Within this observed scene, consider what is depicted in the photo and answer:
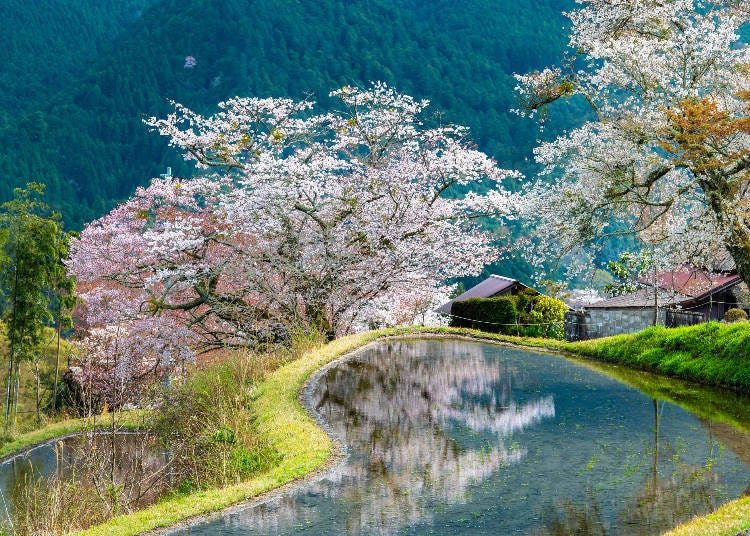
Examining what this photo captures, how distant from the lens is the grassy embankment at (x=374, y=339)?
6.50 meters

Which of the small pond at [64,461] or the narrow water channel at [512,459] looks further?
the small pond at [64,461]

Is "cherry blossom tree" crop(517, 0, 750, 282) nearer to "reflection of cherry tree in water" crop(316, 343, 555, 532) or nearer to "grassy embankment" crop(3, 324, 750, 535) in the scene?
"grassy embankment" crop(3, 324, 750, 535)

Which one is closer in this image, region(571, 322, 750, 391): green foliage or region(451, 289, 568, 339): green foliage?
region(571, 322, 750, 391): green foliage

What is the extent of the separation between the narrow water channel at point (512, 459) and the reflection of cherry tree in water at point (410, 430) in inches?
0.8

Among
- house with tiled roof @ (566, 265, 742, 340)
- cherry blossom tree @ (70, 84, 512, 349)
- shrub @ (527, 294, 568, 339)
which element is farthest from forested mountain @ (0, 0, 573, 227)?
cherry blossom tree @ (70, 84, 512, 349)

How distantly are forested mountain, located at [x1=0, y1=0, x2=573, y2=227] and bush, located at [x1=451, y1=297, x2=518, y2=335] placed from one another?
83193 mm

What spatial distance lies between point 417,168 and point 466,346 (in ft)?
16.3

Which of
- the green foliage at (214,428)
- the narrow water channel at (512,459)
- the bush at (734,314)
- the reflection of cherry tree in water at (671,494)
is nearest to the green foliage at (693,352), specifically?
the narrow water channel at (512,459)

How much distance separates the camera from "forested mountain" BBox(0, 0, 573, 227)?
114125 millimetres

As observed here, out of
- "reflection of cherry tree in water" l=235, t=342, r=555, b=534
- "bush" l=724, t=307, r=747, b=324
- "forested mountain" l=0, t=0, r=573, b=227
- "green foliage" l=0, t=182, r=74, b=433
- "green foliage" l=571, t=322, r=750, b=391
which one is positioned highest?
"forested mountain" l=0, t=0, r=573, b=227

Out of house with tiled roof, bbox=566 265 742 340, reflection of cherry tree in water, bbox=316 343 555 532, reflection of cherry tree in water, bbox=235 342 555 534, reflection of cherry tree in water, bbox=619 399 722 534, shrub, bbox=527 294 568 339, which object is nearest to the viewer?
reflection of cherry tree in water, bbox=619 399 722 534

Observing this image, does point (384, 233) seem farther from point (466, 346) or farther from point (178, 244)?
point (178, 244)

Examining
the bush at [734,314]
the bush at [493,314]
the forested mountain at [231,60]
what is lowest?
the bush at [734,314]

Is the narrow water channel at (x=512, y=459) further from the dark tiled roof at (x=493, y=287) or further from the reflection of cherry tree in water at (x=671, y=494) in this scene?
the dark tiled roof at (x=493, y=287)
